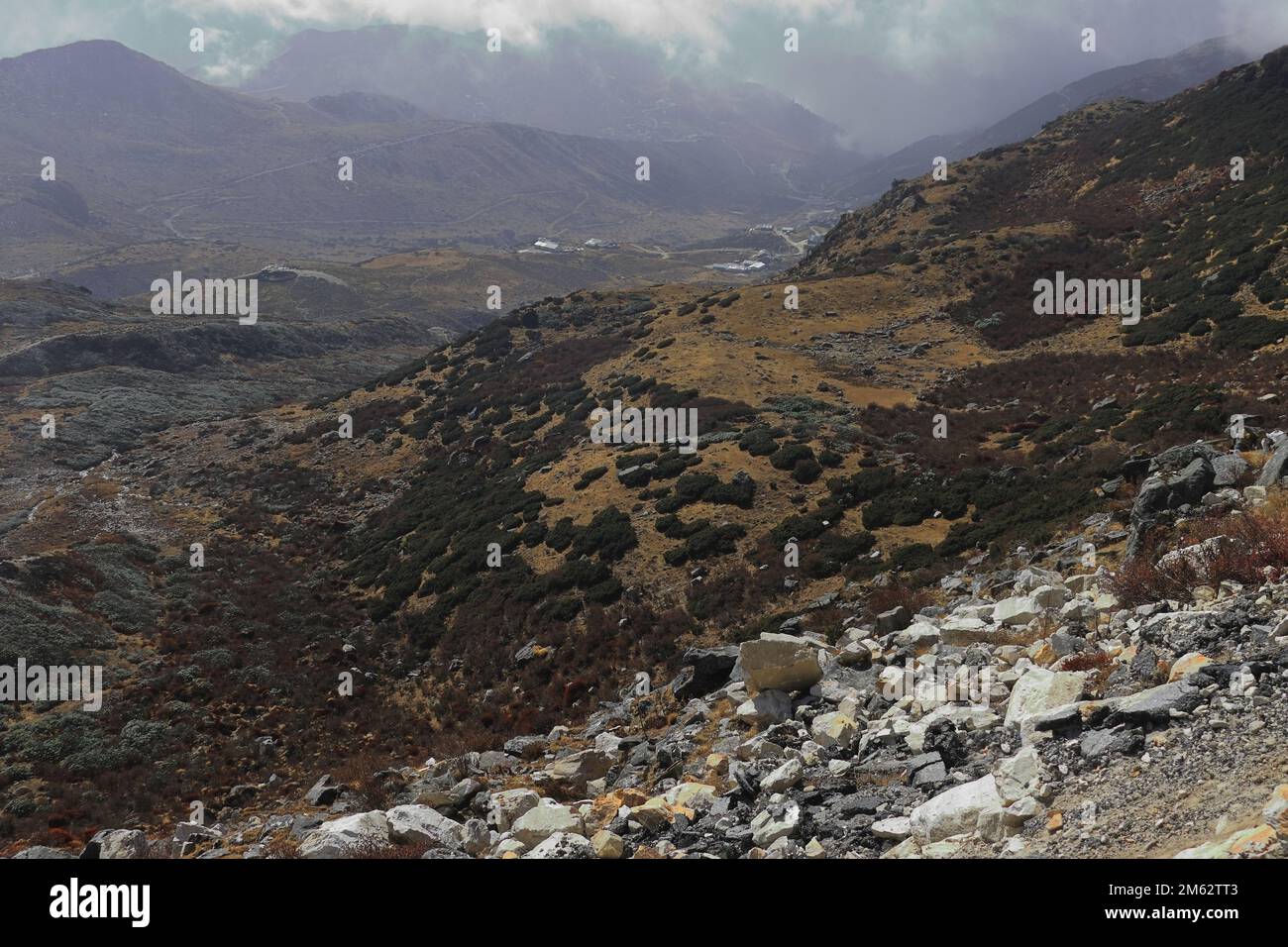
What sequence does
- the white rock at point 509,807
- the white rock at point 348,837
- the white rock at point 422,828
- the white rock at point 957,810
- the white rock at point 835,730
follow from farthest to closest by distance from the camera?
the white rock at point 835,730
the white rock at point 509,807
the white rock at point 422,828
the white rock at point 348,837
the white rock at point 957,810

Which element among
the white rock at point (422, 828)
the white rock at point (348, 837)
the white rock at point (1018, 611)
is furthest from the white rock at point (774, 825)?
the white rock at point (1018, 611)

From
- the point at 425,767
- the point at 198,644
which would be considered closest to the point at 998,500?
the point at 425,767

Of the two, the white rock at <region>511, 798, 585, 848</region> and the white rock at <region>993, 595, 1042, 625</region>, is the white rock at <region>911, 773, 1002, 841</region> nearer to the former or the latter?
the white rock at <region>511, 798, 585, 848</region>

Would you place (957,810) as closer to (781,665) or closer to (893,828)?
(893,828)

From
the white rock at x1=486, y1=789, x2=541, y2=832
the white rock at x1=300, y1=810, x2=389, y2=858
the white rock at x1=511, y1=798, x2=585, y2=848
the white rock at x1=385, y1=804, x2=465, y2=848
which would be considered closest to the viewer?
the white rock at x1=300, y1=810, x2=389, y2=858

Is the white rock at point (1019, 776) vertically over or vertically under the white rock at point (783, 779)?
over

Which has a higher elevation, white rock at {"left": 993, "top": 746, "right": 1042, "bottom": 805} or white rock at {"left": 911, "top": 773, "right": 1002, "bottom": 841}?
white rock at {"left": 993, "top": 746, "right": 1042, "bottom": 805}

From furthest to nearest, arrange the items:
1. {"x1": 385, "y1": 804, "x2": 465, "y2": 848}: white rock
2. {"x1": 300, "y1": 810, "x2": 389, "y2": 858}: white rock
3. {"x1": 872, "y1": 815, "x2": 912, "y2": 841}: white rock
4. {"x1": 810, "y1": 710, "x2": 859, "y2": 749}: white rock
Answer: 1. {"x1": 810, "y1": 710, "x2": 859, "y2": 749}: white rock
2. {"x1": 385, "y1": 804, "x2": 465, "y2": 848}: white rock
3. {"x1": 300, "y1": 810, "x2": 389, "y2": 858}: white rock
4. {"x1": 872, "y1": 815, "x2": 912, "y2": 841}: white rock

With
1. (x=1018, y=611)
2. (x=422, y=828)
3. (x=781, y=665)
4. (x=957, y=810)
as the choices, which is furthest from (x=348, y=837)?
(x=1018, y=611)

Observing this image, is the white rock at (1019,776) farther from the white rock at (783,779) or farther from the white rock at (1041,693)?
the white rock at (783,779)

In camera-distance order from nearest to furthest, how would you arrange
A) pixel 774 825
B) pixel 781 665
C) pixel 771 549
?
pixel 774 825, pixel 781 665, pixel 771 549

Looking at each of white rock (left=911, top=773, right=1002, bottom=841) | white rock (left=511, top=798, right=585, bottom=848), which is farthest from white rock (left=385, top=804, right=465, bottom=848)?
white rock (left=911, top=773, right=1002, bottom=841)

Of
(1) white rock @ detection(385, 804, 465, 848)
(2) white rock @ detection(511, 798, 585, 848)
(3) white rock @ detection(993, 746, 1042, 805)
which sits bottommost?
(1) white rock @ detection(385, 804, 465, 848)
